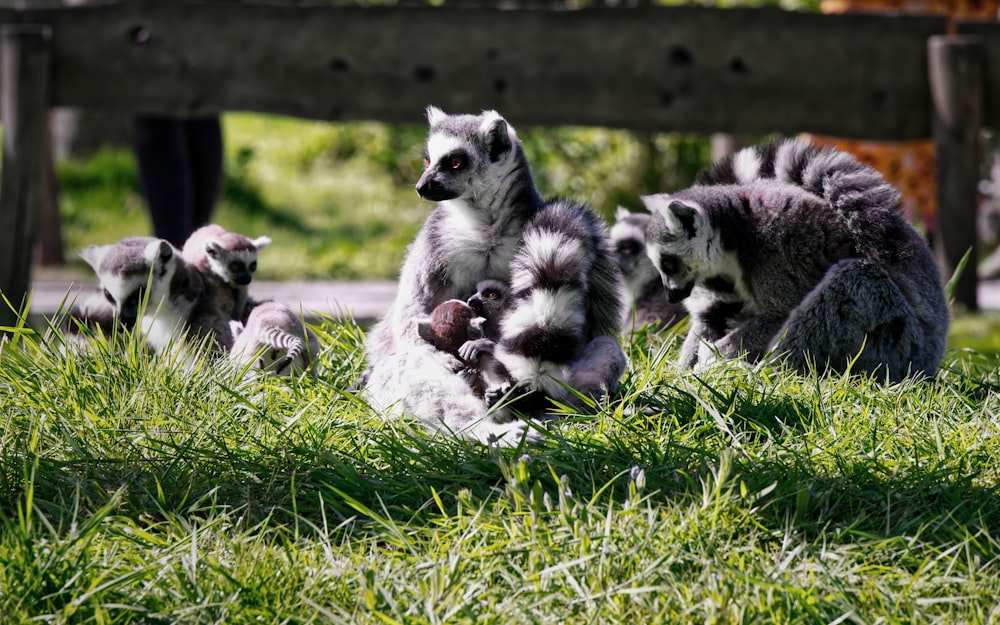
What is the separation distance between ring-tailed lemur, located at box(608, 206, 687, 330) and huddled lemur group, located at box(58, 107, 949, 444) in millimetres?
662

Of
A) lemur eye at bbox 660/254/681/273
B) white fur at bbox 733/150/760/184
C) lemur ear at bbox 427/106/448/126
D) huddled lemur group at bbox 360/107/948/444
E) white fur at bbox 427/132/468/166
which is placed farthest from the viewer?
white fur at bbox 733/150/760/184

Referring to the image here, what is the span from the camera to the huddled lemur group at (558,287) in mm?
3170

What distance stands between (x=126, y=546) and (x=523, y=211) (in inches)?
58.8

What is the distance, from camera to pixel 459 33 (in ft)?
20.1

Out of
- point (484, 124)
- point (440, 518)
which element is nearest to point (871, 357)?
point (484, 124)

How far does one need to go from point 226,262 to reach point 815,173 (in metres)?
2.09

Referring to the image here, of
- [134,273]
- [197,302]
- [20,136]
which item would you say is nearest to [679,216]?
[197,302]

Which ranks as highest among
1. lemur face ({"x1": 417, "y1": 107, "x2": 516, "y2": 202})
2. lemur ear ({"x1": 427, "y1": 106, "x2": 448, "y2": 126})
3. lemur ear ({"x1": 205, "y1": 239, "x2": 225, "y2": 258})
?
lemur ear ({"x1": 427, "y1": 106, "x2": 448, "y2": 126})

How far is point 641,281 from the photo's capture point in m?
4.95

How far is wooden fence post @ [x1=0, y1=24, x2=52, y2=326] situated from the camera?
19.7ft

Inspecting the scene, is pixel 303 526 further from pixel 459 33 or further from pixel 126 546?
pixel 459 33

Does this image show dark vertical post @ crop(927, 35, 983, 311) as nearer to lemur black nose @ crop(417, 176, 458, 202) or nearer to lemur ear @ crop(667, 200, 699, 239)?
lemur ear @ crop(667, 200, 699, 239)

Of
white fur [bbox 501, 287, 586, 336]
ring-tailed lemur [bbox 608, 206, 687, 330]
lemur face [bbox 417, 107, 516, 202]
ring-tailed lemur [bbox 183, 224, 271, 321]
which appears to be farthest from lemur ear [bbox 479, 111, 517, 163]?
ring-tailed lemur [bbox 608, 206, 687, 330]

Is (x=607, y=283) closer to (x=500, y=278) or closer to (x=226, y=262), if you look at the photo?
(x=500, y=278)
